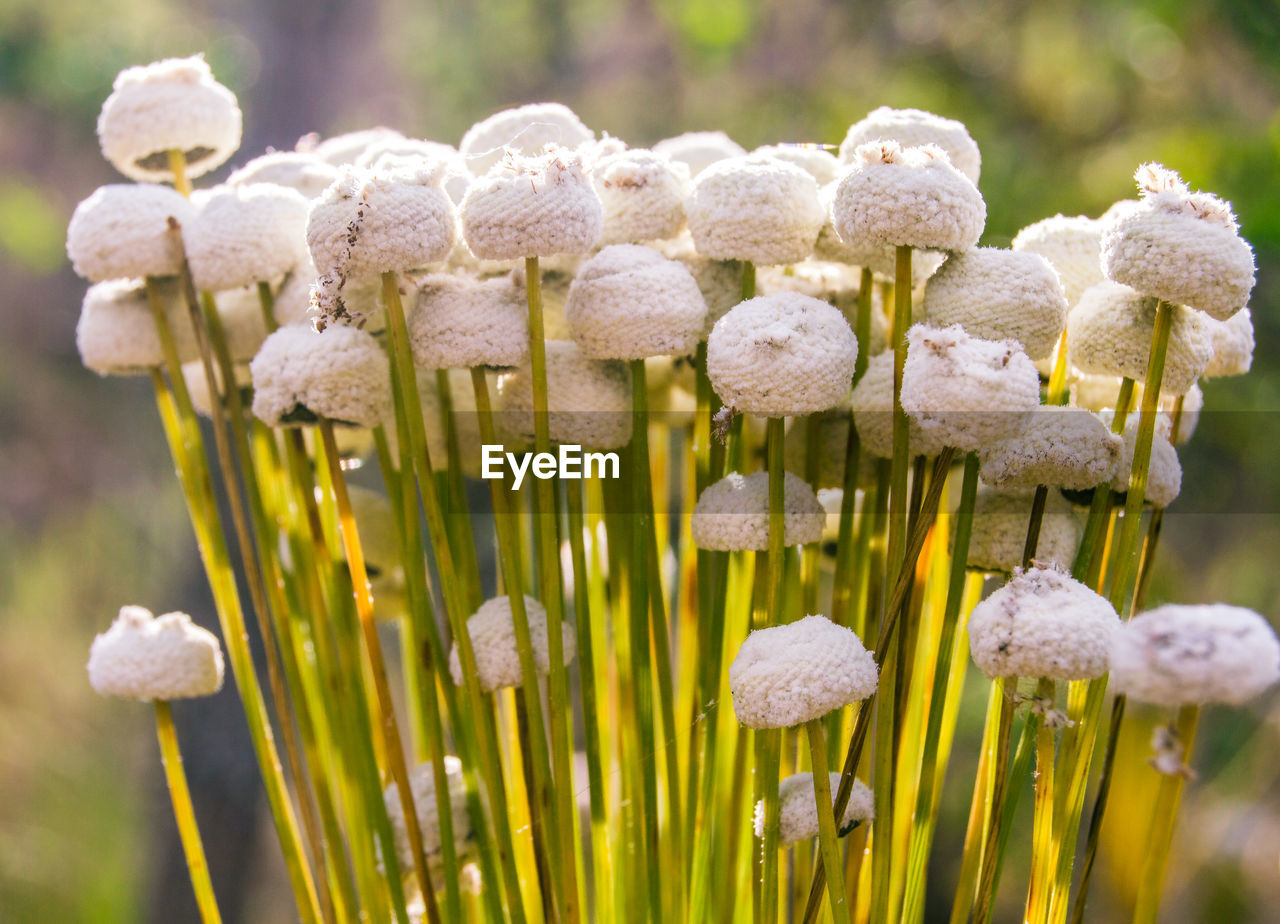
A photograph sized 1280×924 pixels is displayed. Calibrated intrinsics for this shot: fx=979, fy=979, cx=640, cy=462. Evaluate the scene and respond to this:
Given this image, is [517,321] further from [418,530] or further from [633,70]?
[633,70]

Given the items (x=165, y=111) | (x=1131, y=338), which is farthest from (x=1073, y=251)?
(x=165, y=111)

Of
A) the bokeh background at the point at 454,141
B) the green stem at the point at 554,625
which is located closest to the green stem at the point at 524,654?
the green stem at the point at 554,625

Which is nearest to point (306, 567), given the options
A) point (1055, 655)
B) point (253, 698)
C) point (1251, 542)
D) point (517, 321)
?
point (253, 698)

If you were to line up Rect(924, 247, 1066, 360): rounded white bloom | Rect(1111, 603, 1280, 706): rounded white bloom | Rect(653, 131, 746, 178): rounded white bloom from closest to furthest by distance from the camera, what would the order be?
Rect(1111, 603, 1280, 706): rounded white bloom < Rect(924, 247, 1066, 360): rounded white bloom < Rect(653, 131, 746, 178): rounded white bloom

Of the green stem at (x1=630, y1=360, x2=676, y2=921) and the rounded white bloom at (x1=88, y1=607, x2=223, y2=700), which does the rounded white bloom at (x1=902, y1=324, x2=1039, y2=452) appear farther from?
the rounded white bloom at (x1=88, y1=607, x2=223, y2=700)

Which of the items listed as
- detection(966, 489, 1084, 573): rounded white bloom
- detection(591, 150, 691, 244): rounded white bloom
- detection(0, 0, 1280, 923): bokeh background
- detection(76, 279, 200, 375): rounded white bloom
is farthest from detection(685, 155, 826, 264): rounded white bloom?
detection(0, 0, 1280, 923): bokeh background
